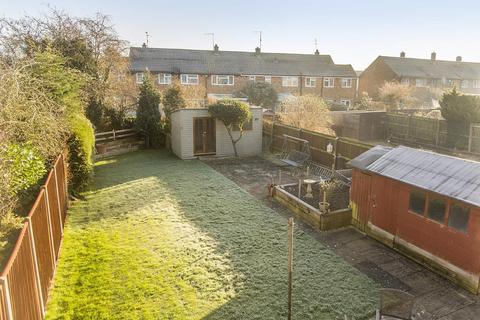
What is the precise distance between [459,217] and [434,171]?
53.3 inches

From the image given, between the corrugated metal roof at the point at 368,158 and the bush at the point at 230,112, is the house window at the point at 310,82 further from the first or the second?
the corrugated metal roof at the point at 368,158

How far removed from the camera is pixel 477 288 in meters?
7.36

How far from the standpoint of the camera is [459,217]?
25.1 feet

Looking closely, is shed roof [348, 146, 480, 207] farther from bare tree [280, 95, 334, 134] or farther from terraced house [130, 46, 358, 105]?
terraced house [130, 46, 358, 105]

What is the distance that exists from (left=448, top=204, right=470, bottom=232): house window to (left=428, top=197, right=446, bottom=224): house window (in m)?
0.20

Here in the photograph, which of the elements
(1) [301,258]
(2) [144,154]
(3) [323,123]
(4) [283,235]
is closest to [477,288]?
(1) [301,258]

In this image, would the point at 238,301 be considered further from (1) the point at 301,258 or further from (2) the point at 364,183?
(2) the point at 364,183

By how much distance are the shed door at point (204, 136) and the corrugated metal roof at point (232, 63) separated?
22743mm

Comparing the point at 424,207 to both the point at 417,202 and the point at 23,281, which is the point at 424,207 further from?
the point at 23,281

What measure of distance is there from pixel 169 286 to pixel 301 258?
334cm

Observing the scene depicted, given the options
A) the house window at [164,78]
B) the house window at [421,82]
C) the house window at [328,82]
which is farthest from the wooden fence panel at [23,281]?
the house window at [421,82]

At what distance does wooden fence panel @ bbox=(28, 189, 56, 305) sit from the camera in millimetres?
6516

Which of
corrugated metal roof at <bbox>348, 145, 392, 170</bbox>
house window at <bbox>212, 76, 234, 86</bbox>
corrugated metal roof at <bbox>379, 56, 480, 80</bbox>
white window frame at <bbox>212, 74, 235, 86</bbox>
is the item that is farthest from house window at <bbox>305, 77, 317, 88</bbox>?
corrugated metal roof at <bbox>348, 145, 392, 170</bbox>

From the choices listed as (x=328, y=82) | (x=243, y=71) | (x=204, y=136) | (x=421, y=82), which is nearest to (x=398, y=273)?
(x=204, y=136)
